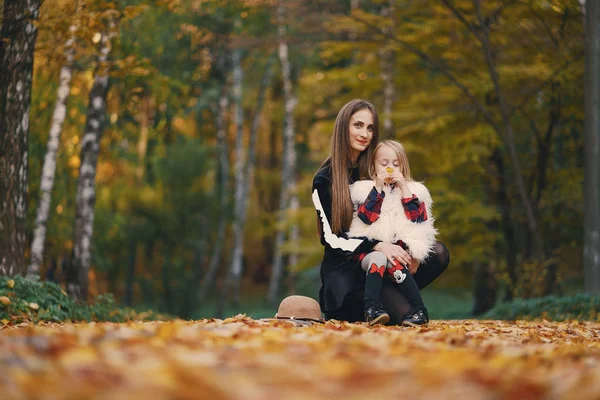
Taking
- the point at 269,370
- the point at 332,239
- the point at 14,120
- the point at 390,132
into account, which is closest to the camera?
the point at 269,370

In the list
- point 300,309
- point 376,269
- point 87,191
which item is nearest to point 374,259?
point 376,269

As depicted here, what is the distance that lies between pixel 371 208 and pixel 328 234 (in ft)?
1.27

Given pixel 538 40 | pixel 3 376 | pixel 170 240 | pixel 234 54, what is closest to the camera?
pixel 3 376

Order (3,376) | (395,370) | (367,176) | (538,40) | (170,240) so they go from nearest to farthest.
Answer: (3,376) < (395,370) < (367,176) < (538,40) < (170,240)

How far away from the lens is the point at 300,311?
5227 millimetres

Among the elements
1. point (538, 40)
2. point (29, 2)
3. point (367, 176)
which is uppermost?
point (538, 40)

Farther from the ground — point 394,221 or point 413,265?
point 394,221

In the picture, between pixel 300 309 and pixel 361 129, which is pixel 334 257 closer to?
pixel 300 309

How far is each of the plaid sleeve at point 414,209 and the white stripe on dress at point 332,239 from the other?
1.26 ft

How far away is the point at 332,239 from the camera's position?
5.35m

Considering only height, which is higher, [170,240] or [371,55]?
[371,55]

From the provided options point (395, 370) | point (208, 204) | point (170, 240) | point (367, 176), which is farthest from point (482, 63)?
point (395, 370)

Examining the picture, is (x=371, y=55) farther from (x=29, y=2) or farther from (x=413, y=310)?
(x=413, y=310)

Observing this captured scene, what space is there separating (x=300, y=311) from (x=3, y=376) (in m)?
3.21
